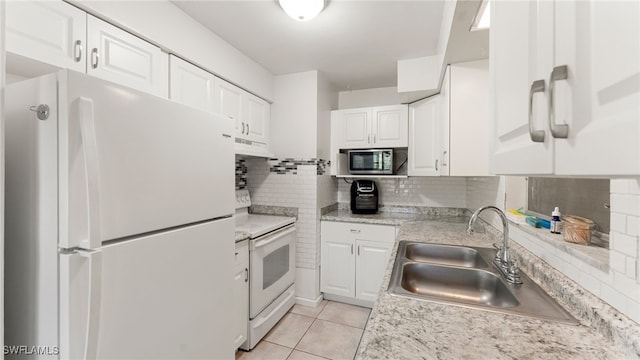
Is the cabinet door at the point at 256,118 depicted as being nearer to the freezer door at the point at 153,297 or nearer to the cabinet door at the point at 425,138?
the freezer door at the point at 153,297

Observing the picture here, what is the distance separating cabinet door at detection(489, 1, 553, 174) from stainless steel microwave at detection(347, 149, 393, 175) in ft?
5.96

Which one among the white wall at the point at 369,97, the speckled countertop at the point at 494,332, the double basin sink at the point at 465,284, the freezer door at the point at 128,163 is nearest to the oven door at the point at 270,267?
the freezer door at the point at 128,163

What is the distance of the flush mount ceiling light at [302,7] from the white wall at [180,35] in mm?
659

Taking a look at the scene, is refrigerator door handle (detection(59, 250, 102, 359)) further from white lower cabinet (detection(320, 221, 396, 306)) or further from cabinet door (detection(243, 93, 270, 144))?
white lower cabinet (detection(320, 221, 396, 306))

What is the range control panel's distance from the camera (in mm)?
2612

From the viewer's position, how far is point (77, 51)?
1.17 metres

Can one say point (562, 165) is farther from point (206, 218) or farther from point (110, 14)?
point (110, 14)

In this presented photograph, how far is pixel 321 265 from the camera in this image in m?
2.68

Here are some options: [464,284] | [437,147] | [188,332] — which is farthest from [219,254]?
[437,147]

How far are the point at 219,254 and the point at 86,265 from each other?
0.62 m

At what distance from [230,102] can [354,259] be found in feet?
5.96

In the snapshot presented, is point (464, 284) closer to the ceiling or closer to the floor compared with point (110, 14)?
closer to the floor

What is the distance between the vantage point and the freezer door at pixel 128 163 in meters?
0.77

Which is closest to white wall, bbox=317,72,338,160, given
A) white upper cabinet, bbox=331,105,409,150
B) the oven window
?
white upper cabinet, bbox=331,105,409,150
